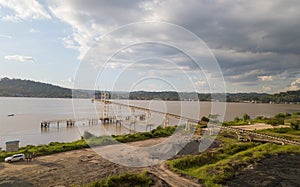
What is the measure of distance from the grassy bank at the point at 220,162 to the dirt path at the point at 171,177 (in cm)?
48

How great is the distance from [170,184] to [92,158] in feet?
21.7

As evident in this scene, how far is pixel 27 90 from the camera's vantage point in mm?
138375

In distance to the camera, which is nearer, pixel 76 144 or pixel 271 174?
pixel 271 174

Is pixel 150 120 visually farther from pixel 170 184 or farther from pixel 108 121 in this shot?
pixel 170 184

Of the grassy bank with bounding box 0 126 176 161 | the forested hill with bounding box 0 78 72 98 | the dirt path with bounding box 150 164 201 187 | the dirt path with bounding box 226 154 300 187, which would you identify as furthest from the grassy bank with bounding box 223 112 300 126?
the forested hill with bounding box 0 78 72 98

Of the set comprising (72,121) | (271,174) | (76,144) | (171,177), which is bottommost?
(72,121)

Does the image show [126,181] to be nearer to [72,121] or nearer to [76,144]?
[76,144]

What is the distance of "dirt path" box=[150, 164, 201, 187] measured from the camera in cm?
1088

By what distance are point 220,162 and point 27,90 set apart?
144 meters

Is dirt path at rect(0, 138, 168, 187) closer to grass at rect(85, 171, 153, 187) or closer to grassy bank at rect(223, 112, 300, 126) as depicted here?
grass at rect(85, 171, 153, 187)

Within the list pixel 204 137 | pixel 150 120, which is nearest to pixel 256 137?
pixel 204 137

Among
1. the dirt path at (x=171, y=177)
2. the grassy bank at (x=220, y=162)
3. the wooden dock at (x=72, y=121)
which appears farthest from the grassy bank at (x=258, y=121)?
the dirt path at (x=171, y=177)

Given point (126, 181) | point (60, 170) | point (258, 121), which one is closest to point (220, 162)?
point (126, 181)

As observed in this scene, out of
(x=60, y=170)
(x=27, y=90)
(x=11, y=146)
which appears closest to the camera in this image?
(x=60, y=170)
